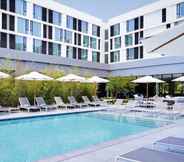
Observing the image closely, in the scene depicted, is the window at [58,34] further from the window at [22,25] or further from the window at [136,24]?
the window at [136,24]

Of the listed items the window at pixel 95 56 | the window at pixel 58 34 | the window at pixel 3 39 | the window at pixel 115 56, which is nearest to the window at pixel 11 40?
the window at pixel 3 39

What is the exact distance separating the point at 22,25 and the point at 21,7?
6.24 feet

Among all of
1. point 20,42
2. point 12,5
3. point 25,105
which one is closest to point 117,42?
point 20,42

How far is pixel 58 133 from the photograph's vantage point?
10234mm

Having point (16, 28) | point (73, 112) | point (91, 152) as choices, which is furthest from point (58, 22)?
point (91, 152)

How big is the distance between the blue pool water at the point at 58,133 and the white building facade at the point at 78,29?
13.5 meters

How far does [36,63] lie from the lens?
20297 millimetres

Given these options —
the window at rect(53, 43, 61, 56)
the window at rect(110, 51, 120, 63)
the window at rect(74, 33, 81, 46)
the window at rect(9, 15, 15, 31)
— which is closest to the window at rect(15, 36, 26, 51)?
the window at rect(9, 15, 15, 31)

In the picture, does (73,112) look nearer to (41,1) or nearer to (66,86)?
(66,86)

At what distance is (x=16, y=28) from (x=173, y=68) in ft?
55.7

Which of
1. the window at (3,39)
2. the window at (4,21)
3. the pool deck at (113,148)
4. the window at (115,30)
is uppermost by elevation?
the window at (115,30)

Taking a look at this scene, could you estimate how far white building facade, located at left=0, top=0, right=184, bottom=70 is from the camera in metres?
28.3

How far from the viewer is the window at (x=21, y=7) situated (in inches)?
1110

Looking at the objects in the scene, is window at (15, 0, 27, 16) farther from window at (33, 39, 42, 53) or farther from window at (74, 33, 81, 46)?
window at (74, 33, 81, 46)
